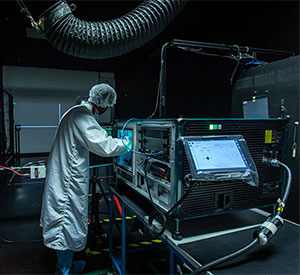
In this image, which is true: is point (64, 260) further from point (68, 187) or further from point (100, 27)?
point (100, 27)

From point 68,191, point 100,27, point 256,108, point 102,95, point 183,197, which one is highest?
point 100,27

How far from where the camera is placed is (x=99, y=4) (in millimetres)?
3143

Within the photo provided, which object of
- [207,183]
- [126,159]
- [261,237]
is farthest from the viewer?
[126,159]

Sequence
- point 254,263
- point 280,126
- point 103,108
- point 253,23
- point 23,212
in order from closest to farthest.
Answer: point 254,263, point 280,126, point 103,108, point 253,23, point 23,212

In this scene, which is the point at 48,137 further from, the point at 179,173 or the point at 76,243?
the point at 179,173

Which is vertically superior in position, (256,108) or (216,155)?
(256,108)

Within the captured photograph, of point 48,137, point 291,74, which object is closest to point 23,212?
point 291,74

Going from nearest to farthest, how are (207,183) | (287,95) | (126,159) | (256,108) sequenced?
(207,183)
(287,95)
(256,108)
(126,159)

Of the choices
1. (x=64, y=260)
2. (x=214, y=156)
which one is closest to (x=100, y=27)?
(x=214, y=156)

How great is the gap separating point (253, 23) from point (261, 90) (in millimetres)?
1413

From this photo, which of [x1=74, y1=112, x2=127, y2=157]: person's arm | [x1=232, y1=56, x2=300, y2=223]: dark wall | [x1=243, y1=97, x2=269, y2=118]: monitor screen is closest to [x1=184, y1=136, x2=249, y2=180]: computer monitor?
[x1=232, y1=56, x2=300, y2=223]: dark wall

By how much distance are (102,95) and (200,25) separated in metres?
2.59

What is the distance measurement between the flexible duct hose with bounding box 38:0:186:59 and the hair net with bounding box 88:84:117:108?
17.4 inches

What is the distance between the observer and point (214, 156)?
82cm
